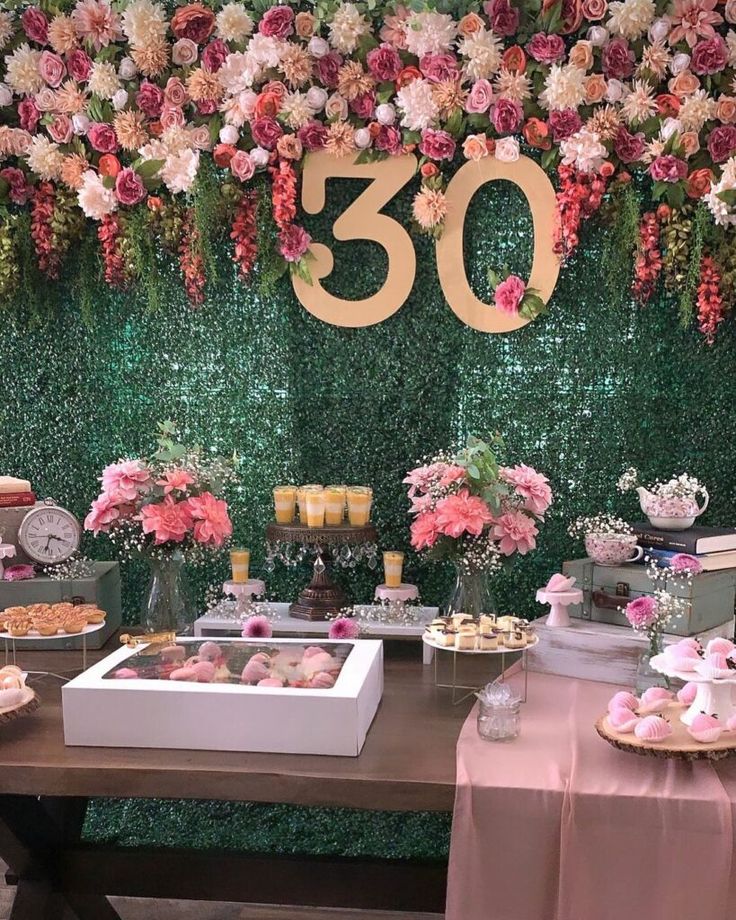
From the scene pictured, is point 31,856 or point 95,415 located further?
point 95,415

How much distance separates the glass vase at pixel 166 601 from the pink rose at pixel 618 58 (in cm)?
182

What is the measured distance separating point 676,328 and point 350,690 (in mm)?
1570

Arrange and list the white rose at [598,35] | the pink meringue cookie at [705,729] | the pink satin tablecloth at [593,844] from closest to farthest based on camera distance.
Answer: the pink satin tablecloth at [593,844], the pink meringue cookie at [705,729], the white rose at [598,35]

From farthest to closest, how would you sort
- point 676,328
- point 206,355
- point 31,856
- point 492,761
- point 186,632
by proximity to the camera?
point 206,355 → point 676,328 → point 186,632 → point 31,856 → point 492,761

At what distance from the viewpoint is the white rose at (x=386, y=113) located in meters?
2.80

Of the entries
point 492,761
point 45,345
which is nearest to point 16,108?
point 45,345

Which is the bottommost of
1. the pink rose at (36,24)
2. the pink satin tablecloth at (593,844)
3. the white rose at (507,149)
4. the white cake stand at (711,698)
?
the pink satin tablecloth at (593,844)

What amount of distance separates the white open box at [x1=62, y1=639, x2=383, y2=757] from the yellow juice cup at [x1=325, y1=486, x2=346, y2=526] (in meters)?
0.80

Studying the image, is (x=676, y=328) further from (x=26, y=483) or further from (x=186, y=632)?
(x=26, y=483)

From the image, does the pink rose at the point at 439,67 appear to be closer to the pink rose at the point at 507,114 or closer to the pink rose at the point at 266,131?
the pink rose at the point at 507,114

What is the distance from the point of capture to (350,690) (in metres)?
1.94

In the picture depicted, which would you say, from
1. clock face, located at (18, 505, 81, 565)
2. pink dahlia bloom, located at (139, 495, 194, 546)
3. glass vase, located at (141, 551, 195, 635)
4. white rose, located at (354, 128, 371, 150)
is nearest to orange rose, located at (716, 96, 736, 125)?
white rose, located at (354, 128, 371, 150)

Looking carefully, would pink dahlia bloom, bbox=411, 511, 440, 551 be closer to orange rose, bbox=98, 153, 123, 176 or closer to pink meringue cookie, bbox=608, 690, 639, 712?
pink meringue cookie, bbox=608, 690, 639, 712

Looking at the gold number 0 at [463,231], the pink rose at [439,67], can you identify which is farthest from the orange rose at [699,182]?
the pink rose at [439,67]
